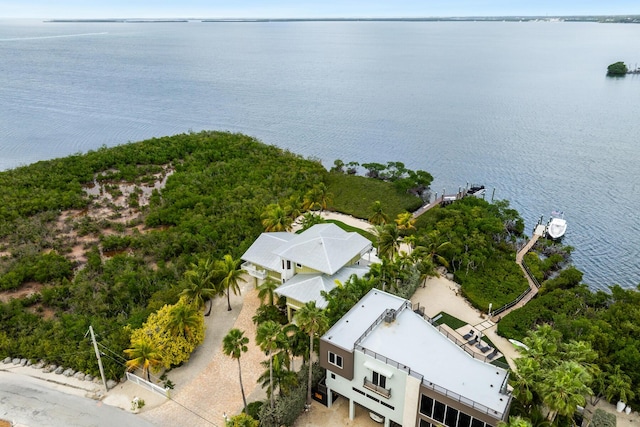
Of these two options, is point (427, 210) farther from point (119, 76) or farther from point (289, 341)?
point (119, 76)

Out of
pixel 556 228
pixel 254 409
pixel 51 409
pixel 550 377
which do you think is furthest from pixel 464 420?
pixel 556 228

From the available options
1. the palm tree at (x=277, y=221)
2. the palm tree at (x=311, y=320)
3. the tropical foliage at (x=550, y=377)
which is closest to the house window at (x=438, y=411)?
the tropical foliage at (x=550, y=377)

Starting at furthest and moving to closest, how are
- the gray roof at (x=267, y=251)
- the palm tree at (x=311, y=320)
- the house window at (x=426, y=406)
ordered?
the gray roof at (x=267, y=251)
the palm tree at (x=311, y=320)
the house window at (x=426, y=406)

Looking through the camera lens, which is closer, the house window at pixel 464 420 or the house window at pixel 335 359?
the house window at pixel 464 420

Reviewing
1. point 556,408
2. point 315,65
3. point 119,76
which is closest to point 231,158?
point 556,408

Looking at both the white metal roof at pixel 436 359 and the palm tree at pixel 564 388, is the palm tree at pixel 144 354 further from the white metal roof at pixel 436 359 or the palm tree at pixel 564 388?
the palm tree at pixel 564 388

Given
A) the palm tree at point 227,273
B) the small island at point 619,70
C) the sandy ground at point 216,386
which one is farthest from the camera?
the small island at point 619,70

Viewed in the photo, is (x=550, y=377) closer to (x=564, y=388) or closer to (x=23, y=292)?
(x=564, y=388)
